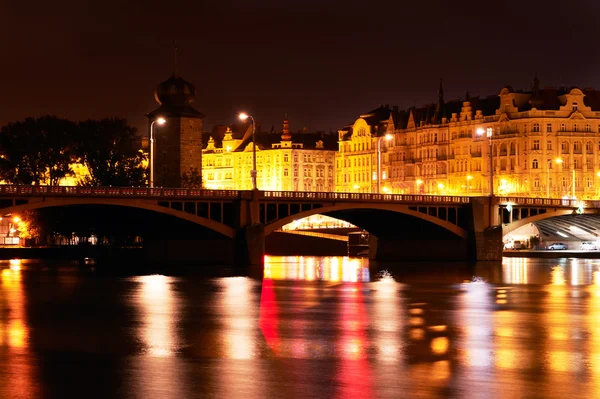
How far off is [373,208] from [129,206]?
2233 cm

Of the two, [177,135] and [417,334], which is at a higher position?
[177,135]

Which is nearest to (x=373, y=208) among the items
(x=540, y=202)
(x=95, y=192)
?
(x=95, y=192)

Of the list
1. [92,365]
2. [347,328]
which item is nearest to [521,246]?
[347,328]

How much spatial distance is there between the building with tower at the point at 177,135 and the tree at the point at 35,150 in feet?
41.3

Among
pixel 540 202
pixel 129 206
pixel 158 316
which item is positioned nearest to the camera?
pixel 158 316

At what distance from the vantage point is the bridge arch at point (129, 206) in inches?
3762

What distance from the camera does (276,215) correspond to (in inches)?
4422

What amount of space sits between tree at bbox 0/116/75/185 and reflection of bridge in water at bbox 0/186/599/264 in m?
29.8

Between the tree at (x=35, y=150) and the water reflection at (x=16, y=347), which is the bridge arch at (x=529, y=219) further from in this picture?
the water reflection at (x=16, y=347)

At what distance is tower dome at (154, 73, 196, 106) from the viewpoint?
159750 mm

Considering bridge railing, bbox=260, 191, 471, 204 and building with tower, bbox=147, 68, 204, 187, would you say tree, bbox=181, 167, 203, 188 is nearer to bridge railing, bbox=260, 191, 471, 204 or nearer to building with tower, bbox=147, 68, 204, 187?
building with tower, bbox=147, 68, 204, 187

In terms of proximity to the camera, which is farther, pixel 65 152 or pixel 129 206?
pixel 65 152

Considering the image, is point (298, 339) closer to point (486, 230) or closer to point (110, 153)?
point (486, 230)

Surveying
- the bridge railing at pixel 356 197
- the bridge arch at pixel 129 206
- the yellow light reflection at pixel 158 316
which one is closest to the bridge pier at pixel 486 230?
the bridge railing at pixel 356 197
